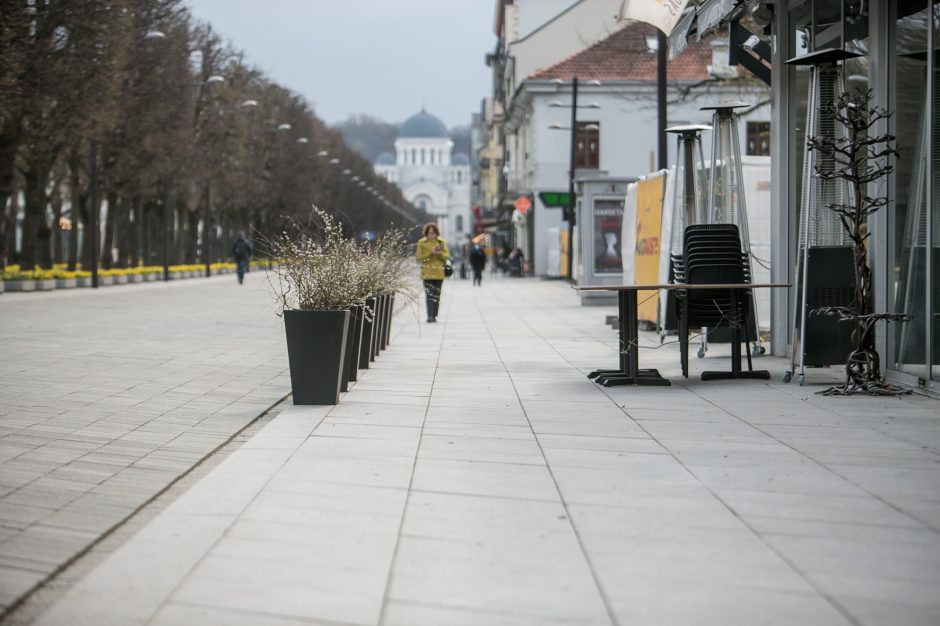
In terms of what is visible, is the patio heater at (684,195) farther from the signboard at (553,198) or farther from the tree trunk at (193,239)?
the tree trunk at (193,239)

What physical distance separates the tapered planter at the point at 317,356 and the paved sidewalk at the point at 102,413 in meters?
0.37

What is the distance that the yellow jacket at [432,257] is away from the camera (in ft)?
70.8

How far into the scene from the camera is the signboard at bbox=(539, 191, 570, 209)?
56.2 metres

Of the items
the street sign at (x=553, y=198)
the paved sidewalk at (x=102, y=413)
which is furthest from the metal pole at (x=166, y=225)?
the paved sidewalk at (x=102, y=413)

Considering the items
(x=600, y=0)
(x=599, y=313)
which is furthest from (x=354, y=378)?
(x=600, y=0)

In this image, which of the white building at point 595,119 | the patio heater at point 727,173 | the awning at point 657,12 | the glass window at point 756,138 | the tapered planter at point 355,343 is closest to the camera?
the tapered planter at point 355,343

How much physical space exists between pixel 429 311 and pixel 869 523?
1709cm

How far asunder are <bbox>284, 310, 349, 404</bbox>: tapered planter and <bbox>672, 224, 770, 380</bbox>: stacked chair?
11.9 feet

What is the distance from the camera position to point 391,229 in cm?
1427

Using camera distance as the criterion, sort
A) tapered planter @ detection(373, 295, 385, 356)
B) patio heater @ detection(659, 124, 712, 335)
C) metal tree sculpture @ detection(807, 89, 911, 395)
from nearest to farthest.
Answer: metal tree sculpture @ detection(807, 89, 911, 395) < tapered planter @ detection(373, 295, 385, 356) < patio heater @ detection(659, 124, 712, 335)

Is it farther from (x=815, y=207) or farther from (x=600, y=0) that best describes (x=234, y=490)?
(x=600, y=0)

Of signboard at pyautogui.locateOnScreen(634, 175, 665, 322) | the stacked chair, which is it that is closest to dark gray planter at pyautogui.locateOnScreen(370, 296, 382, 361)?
the stacked chair

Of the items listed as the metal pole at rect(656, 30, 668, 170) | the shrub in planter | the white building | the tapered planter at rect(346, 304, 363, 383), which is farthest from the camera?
the white building

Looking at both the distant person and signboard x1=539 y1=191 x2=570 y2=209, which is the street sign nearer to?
signboard x1=539 y1=191 x2=570 y2=209
